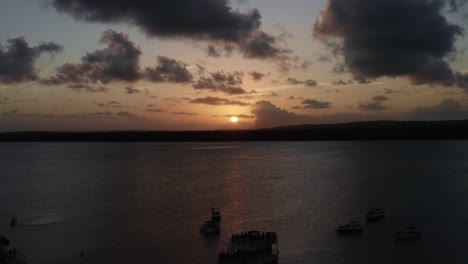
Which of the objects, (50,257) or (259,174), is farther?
(259,174)

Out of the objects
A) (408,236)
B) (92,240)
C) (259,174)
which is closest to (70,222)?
(92,240)

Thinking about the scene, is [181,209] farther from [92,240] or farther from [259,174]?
[259,174]

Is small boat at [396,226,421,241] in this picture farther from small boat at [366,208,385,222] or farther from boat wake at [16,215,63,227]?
boat wake at [16,215,63,227]

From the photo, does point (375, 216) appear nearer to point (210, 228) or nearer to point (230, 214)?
point (230, 214)

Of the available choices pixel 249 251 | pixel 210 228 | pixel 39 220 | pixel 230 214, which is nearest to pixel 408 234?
pixel 249 251

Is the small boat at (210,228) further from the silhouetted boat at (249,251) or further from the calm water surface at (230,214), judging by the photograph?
the silhouetted boat at (249,251)

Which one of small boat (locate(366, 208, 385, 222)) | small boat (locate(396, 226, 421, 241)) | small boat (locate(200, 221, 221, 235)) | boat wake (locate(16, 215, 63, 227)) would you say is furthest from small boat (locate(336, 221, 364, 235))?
boat wake (locate(16, 215, 63, 227))
